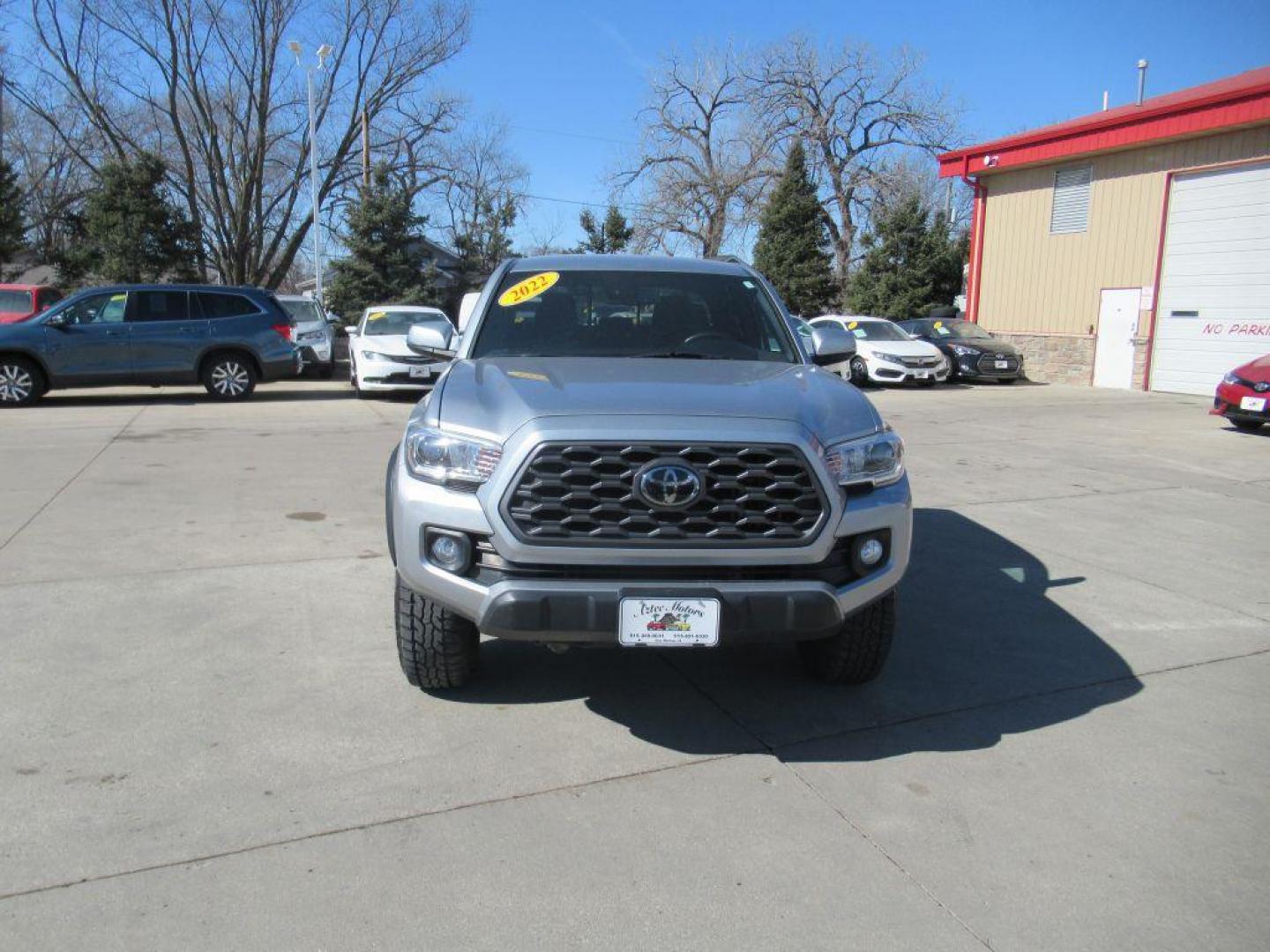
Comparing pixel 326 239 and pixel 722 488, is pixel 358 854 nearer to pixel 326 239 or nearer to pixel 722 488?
pixel 722 488

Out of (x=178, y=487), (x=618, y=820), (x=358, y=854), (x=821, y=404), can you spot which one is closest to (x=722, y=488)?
(x=821, y=404)

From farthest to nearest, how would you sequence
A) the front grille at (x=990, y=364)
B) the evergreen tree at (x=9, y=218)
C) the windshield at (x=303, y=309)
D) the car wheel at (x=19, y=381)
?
the evergreen tree at (x=9, y=218)
the front grille at (x=990, y=364)
the windshield at (x=303, y=309)
the car wheel at (x=19, y=381)

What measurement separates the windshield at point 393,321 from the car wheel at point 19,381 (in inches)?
189

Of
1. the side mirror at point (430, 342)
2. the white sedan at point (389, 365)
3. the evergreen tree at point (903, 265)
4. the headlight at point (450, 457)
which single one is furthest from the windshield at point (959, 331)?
the headlight at point (450, 457)

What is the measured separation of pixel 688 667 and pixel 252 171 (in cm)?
3417

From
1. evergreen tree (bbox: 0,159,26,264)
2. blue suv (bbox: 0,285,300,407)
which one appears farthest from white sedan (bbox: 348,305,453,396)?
evergreen tree (bbox: 0,159,26,264)

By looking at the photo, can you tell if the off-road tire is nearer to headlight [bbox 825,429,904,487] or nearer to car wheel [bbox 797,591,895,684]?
car wheel [bbox 797,591,895,684]

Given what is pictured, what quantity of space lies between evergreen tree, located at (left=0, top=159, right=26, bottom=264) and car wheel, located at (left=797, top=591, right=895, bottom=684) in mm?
32059

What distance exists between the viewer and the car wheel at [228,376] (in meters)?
14.8

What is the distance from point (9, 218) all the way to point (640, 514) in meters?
32.5

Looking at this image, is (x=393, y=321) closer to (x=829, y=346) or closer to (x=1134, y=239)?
(x=829, y=346)

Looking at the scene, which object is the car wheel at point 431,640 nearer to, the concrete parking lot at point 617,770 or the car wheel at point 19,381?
the concrete parking lot at point 617,770

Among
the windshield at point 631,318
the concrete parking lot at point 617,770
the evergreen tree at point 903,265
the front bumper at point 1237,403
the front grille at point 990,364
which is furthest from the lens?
the evergreen tree at point 903,265

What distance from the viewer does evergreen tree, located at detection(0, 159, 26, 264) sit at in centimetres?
2841
